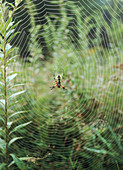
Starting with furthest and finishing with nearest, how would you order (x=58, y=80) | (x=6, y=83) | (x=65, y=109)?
(x=58, y=80), (x=65, y=109), (x=6, y=83)

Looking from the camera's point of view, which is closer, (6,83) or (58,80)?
(6,83)

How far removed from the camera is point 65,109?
2.08 meters

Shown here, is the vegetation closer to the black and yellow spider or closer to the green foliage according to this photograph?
the black and yellow spider

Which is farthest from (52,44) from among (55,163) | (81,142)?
(55,163)

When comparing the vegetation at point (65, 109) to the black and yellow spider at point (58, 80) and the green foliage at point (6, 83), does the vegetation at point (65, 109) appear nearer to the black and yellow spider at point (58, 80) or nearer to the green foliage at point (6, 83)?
the black and yellow spider at point (58, 80)

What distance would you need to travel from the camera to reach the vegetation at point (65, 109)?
1761mm

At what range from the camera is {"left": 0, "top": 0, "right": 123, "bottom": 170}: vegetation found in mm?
1761

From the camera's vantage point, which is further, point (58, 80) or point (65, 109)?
point (58, 80)

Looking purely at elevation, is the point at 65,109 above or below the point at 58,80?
below

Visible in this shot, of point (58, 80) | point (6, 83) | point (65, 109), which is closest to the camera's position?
point (6, 83)

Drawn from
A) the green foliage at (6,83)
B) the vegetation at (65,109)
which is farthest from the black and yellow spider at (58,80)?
the green foliage at (6,83)

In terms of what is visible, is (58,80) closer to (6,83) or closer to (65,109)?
(65,109)

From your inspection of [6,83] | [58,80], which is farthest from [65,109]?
[6,83]

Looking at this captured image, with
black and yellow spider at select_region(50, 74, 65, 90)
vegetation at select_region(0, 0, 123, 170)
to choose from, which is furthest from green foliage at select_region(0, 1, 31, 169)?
black and yellow spider at select_region(50, 74, 65, 90)
